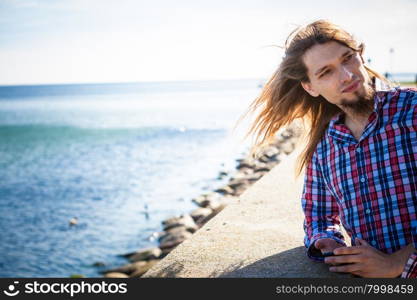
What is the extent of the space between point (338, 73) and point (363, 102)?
0.69ft

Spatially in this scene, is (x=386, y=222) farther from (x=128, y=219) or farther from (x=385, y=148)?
(x=128, y=219)

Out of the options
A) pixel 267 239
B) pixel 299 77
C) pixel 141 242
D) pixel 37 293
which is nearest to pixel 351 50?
pixel 299 77

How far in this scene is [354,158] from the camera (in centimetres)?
234

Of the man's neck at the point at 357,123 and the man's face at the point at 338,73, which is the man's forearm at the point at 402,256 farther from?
the man's face at the point at 338,73

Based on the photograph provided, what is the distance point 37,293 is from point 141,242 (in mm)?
5775

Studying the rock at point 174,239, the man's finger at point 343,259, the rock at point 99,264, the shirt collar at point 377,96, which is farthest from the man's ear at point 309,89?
the rock at point 99,264

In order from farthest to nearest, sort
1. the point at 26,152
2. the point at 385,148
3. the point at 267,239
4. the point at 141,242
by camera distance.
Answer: the point at 26,152
the point at 141,242
the point at 267,239
the point at 385,148

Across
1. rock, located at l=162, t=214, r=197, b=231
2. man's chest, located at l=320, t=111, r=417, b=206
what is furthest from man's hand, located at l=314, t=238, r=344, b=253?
rock, located at l=162, t=214, r=197, b=231

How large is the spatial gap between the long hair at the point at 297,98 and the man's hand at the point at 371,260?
63 centimetres

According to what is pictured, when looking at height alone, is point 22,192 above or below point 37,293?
above

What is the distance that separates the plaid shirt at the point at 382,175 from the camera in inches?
85.5

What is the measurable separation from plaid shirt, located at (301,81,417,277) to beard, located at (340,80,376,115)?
68mm

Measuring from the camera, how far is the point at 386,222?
2229mm

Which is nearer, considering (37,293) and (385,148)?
(385,148)
